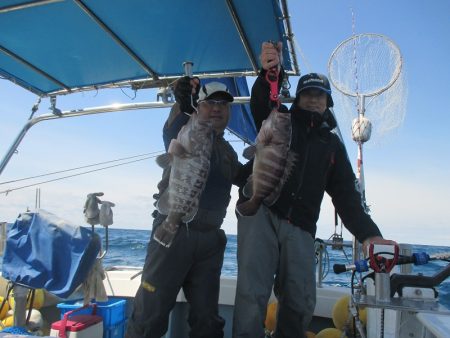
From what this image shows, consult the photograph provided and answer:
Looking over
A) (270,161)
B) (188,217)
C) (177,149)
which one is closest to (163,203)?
(188,217)

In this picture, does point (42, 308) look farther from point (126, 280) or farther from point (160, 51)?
point (160, 51)

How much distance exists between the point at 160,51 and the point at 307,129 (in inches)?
76.1

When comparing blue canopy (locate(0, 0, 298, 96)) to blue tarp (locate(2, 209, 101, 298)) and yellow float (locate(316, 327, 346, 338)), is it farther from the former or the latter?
yellow float (locate(316, 327, 346, 338))

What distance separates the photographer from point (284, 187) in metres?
3.03

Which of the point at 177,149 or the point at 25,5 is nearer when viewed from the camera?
the point at 177,149

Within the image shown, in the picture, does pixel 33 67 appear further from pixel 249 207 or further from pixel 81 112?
pixel 249 207

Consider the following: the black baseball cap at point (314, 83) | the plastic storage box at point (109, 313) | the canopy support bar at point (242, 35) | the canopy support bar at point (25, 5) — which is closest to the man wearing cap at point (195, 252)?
the black baseball cap at point (314, 83)

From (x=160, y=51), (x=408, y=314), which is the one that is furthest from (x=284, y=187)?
(x=160, y=51)

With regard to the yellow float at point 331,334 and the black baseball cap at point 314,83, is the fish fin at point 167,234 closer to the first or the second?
the black baseball cap at point 314,83

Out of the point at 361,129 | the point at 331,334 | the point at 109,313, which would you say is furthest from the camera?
the point at 361,129

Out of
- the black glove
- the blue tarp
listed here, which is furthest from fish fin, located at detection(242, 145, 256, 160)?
the blue tarp

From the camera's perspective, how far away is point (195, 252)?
297cm

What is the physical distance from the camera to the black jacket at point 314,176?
9.98 feet

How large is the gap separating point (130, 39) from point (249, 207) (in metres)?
2.29
